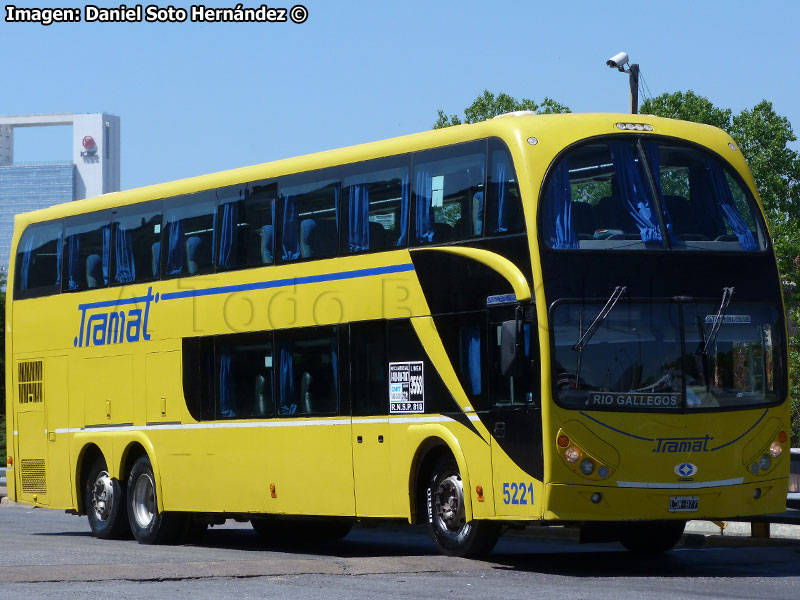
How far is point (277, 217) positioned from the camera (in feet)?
Result: 59.0

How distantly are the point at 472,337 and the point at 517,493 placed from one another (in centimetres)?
164

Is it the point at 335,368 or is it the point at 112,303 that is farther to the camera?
the point at 112,303

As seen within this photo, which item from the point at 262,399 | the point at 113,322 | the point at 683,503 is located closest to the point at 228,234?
the point at 262,399

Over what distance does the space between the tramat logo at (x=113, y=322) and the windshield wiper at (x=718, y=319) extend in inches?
317

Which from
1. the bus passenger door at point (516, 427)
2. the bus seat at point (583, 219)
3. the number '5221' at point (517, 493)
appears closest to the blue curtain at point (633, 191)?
the bus seat at point (583, 219)

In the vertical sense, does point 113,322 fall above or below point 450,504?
above

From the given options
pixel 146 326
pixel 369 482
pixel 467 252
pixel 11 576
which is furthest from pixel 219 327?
pixel 11 576

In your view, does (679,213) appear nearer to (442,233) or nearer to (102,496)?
(442,233)

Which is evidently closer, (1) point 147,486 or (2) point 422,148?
(2) point 422,148

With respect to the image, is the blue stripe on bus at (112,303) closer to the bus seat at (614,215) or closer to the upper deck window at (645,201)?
the upper deck window at (645,201)

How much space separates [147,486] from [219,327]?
9.14 ft

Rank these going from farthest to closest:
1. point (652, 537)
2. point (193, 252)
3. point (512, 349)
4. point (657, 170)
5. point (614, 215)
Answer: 1. point (193, 252)
2. point (652, 537)
3. point (657, 170)
4. point (614, 215)
5. point (512, 349)

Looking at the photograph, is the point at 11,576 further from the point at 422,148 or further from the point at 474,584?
the point at 422,148

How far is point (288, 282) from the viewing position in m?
17.6
